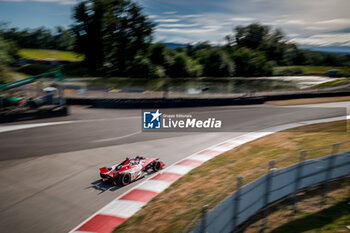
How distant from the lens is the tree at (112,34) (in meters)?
45.1

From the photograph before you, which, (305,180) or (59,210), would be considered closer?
(305,180)

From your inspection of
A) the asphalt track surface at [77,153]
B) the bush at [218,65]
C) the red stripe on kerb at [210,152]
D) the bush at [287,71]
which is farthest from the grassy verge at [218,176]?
the bush at [218,65]

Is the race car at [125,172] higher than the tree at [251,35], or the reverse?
the tree at [251,35]

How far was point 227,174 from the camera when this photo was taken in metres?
9.12

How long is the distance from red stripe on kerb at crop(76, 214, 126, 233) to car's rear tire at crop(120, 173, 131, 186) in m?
1.59

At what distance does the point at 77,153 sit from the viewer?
37.5ft

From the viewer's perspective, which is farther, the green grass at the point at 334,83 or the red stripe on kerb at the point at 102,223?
the green grass at the point at 334,83

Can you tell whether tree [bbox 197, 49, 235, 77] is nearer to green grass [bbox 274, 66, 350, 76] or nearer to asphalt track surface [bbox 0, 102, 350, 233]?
green grass [bbox 274, 66, 350, 76]

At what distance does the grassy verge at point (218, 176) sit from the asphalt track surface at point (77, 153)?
5.00 feet

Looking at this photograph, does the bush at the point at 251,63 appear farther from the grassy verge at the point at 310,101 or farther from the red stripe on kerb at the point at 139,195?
the red stripe on kerb at the point at 139,195

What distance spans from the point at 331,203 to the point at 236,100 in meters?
14.6

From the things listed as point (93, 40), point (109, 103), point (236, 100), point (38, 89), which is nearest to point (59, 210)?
point (38, 89)

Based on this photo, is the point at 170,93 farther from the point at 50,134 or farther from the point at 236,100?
the point at 50,134

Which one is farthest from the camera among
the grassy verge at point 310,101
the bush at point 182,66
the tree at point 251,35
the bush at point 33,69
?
the bush at point 33,69
